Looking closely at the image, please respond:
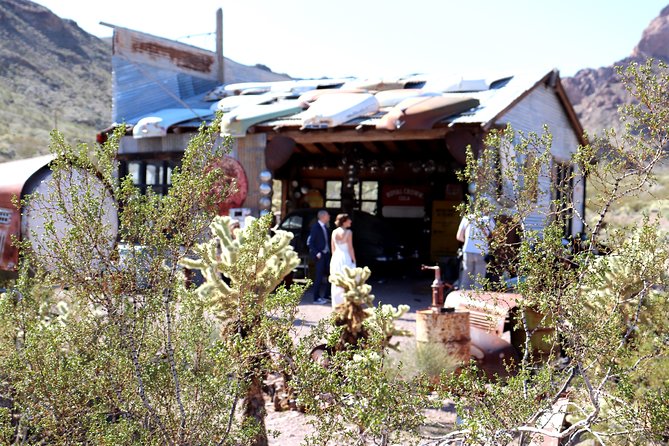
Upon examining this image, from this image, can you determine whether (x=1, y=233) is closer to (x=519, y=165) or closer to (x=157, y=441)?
(x=157, y=441)

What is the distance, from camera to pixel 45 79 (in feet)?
164

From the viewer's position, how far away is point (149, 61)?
17.8m

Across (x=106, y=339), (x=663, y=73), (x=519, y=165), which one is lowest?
(x=106, y=339)

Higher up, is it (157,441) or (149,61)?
(149,61)

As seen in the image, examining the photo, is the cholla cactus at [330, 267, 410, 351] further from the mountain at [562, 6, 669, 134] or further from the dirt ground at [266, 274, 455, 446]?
the mountain at [562, 6, 669, 134]

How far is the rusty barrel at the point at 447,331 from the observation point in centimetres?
661

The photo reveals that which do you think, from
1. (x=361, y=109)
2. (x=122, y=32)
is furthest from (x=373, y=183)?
(x=122, y=32)

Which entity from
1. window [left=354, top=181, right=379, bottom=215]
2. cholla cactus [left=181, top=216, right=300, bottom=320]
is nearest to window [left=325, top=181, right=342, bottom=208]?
window [left=354, top=181, right=379, bottom=215]

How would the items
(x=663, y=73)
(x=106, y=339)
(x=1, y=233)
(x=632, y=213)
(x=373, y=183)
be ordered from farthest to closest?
(x=632, y=213)
(x=373, y=183)
(x=1, y=233)
(x=106, y=339)
(x=663, y=73)

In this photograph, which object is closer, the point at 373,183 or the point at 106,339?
the point at 106,339

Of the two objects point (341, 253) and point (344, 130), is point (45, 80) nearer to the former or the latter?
point (344, 130)

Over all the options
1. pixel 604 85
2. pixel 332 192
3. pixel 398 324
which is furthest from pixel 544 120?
pixel 604 85

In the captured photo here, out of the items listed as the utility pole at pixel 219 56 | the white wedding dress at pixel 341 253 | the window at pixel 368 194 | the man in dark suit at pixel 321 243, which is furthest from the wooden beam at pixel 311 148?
the white wedding dress at pixel 341 253

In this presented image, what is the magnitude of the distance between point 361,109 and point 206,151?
9415 mm
